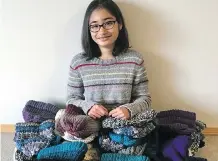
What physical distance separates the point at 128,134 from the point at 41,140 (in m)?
0.30

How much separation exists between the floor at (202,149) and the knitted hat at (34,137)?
12cm

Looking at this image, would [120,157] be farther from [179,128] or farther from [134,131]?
[179,128]

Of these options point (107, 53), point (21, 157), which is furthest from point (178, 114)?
point (21, 157)

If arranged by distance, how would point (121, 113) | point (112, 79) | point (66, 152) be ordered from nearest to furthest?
point (66, 152) < point (121, 113) < point (112, 79)

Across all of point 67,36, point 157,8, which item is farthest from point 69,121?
point 157,8

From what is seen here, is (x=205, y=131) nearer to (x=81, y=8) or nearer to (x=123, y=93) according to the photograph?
(x=123, y=93)

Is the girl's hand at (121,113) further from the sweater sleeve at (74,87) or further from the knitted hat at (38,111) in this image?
the knitted hat at (38,111)

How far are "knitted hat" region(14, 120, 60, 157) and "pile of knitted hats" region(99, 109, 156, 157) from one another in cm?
18

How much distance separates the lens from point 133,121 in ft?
3.10

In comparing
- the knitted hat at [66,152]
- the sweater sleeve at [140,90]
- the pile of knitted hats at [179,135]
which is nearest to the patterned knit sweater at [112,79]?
the sweater sleeve at [140,90]

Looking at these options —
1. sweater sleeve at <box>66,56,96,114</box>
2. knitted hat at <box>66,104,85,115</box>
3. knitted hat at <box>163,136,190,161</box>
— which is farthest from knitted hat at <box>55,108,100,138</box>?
knitted hat at <box>163,136,190,161</box>

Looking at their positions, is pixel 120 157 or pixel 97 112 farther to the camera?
pixel 97 112

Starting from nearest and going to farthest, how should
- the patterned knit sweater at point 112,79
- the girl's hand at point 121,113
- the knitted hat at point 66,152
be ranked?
the knitted hat at point 66,152
the girl's hand at point 121,113
the patterned knit sweater at point 112,79

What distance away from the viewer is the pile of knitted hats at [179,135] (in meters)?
0.94
